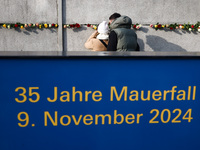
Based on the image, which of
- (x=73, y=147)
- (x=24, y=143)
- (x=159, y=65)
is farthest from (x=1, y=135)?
(x=159, y=65)

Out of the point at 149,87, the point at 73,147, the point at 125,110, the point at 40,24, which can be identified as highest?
the point at 40,24

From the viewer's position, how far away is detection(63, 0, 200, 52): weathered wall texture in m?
5.33

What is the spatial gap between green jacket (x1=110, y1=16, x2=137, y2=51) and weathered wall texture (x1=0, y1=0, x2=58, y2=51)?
2612 millimetres

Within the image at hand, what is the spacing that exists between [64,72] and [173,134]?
86cm

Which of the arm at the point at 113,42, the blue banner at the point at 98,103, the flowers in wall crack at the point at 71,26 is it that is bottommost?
the blue banner at the point at 98,103

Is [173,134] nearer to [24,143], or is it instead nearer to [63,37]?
[24,143]

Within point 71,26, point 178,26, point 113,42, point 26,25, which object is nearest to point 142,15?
point 178,26

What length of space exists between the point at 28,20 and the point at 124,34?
10.4 feet

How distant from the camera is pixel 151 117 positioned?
145 centimetres

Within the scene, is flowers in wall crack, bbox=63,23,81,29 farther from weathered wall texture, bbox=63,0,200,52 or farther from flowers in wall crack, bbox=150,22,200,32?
flowers in wall crack, bbox=150,22,200,32

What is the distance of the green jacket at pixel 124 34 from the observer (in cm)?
303

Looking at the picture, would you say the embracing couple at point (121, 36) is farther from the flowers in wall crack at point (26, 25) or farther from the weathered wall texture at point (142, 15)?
the flowers in wall crack at point (26, 25)

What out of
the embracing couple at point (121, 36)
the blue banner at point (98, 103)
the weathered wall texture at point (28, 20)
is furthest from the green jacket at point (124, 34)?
the weathered wall texture at point (28, 20)

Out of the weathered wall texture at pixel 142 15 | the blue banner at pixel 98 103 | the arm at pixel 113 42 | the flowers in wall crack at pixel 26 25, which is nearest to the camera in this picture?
the blue banner at pixel 98 103
